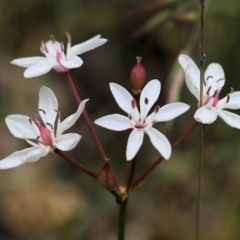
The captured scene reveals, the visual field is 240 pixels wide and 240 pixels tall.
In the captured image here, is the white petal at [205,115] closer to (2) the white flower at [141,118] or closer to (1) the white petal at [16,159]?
(2) the white flower at [141,118]

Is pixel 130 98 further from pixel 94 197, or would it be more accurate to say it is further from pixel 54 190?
pixel 54 190

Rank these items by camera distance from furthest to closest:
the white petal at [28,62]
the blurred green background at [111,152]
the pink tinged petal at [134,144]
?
the blurred green background at [111,152] < the white petal at [28,62] < the pink tinged petal at [134,144]

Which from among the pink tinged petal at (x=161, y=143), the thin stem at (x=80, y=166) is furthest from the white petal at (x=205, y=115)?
the thin stem at (x=80, y=166)

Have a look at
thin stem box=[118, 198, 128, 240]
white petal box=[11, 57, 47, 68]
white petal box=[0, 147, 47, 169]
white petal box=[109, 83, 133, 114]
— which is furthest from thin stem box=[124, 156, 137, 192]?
white petal box=[11, 57, 47, 68]

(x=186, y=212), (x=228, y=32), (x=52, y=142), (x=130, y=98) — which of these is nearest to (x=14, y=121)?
(x=52, y=142)

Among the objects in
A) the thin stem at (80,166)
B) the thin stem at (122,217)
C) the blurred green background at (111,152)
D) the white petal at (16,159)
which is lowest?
the blurred green background at (111,152)

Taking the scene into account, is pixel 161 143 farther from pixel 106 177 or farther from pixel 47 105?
pixel 47 105
